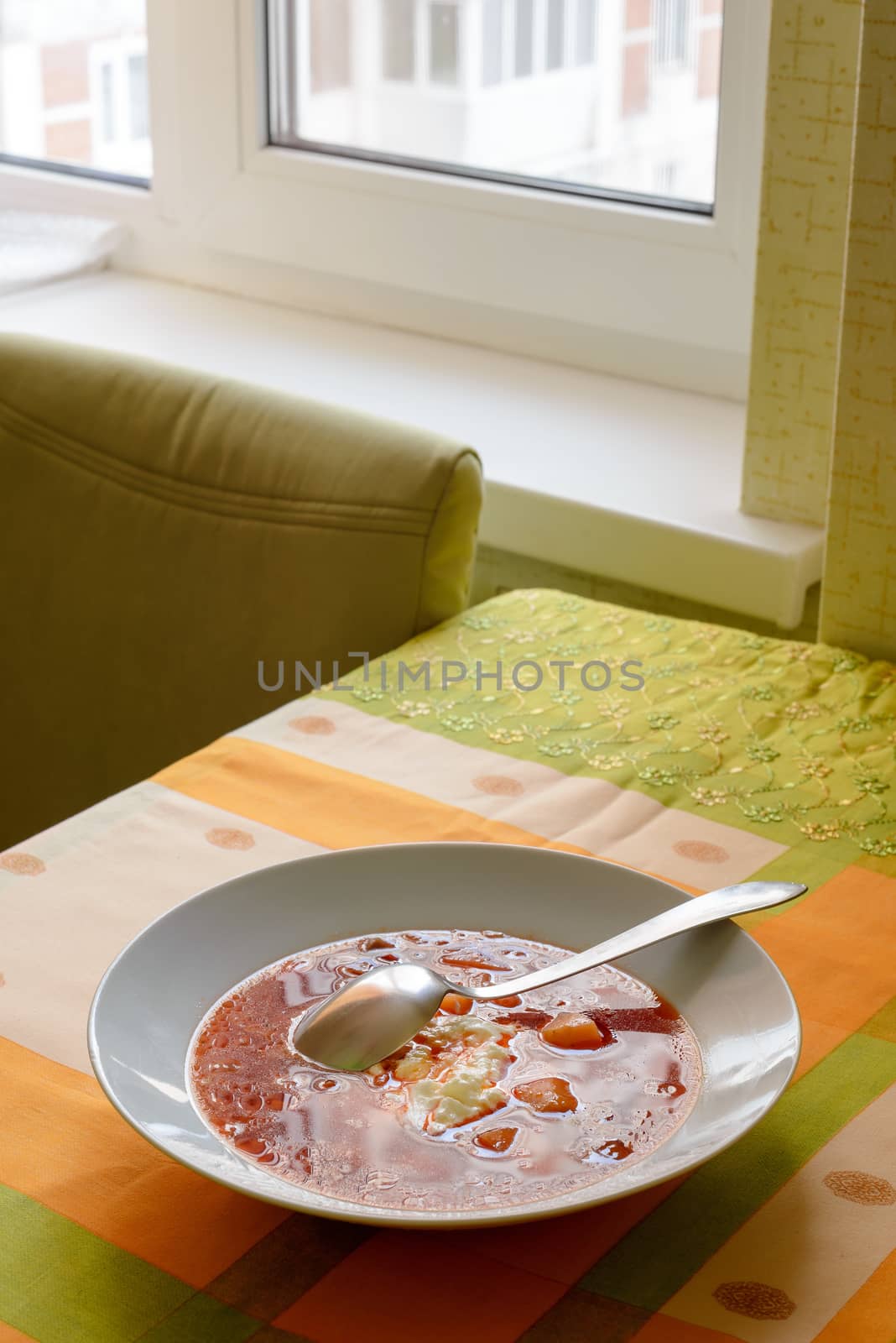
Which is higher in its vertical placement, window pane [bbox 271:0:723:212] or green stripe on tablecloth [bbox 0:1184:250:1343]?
window pane [bbox 271:0:723:212]

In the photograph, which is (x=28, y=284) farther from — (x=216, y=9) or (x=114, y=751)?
(x=114, y=751)

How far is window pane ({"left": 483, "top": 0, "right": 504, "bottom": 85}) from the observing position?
157cm

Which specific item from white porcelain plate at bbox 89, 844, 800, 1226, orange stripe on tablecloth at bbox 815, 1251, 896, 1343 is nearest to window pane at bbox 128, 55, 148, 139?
white porcelain plate at bbox 89, 844, 800, 1226

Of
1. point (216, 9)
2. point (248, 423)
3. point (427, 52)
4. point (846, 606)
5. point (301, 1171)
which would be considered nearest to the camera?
point (301, 1171)

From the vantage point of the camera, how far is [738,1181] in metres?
0.57

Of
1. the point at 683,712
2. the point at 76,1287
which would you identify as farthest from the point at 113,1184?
the point at 683,712

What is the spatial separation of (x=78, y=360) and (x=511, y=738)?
0.60m

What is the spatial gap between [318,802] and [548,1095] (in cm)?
32

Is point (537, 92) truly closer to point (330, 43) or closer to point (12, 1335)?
point (330, 43)

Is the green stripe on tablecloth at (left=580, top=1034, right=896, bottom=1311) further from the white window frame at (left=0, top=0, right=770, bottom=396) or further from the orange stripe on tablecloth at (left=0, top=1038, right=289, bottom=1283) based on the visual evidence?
the white window frame at (left=0, top=0, right=770, bottom=396)

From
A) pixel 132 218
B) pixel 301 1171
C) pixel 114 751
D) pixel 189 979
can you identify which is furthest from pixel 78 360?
pixel 301 1171

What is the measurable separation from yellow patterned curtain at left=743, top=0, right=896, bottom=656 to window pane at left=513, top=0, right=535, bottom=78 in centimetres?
52

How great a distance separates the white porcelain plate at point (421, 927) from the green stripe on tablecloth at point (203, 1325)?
0.05m

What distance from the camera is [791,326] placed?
1.15m
